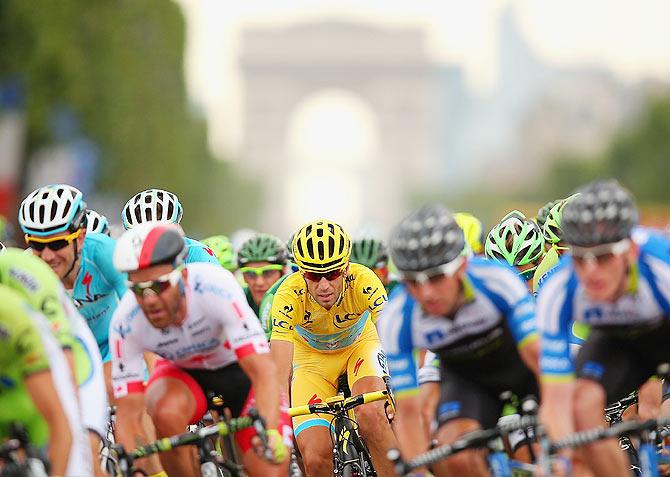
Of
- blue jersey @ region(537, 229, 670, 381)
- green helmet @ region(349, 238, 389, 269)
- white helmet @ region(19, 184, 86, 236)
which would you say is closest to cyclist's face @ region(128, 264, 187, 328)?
white helmet @ region(19, 184, 86, 236)

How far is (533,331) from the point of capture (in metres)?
7.66

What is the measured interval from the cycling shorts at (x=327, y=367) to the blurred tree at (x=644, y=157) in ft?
201

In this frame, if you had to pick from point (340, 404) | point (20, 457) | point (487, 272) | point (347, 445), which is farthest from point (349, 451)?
point (20, 457)

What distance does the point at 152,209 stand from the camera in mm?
11469

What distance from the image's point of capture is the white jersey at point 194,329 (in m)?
8.17

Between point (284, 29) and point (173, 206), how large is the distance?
16697 centimetres

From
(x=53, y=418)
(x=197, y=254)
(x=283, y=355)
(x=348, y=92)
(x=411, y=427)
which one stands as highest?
(x=348, y=92)

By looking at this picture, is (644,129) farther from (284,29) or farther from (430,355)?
(284,29)

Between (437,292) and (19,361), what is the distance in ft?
6.96

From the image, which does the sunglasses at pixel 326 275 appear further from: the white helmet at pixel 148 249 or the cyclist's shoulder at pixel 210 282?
the white helmet at pixel 148 249

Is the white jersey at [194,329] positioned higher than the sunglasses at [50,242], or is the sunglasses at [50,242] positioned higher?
the sunglasses at [50,242]

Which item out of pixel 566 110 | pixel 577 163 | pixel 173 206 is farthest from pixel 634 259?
pixel 566 110

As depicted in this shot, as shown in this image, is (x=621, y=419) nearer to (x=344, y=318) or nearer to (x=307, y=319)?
(x=344, y=318)

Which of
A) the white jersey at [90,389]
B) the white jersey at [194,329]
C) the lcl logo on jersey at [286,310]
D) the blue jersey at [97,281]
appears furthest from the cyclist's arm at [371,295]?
the white jersey at [90,389]
